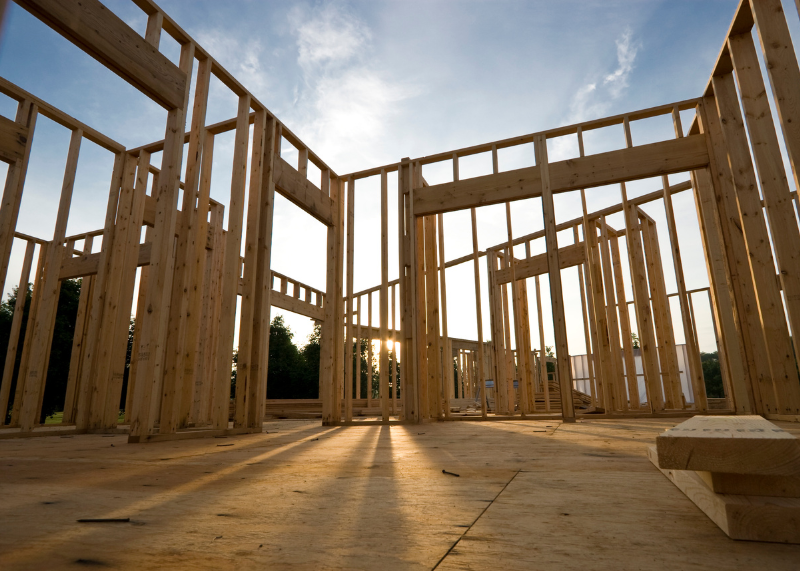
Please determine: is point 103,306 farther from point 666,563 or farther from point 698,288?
point 698,288

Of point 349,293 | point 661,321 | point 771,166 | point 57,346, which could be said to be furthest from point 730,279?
point 57,346

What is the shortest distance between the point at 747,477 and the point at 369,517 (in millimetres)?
1129

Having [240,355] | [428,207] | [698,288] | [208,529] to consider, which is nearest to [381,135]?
[428,207]

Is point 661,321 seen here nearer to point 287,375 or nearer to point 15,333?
point 15,333

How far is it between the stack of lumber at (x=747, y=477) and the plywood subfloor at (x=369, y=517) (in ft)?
0.21

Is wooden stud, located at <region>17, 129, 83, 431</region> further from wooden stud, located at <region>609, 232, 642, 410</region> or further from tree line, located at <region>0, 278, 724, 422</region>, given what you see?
wooden stud, located at <region>609, 232, 642, 410</region>

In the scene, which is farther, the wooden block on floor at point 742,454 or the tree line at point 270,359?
the tree line at point 270,359

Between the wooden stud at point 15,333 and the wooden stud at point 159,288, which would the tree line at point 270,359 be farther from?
the wooden stud at point 159,288

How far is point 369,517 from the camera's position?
152 centimetres

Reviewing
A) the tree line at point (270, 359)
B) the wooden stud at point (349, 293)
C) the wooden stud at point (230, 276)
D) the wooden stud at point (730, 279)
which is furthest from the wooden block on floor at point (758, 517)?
the tree line at point (270, 359)

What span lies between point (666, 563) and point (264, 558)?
3.09 feet

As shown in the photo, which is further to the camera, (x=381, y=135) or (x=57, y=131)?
(x=381, y=135)

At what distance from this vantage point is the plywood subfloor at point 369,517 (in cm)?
111

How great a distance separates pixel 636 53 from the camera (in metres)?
8.64
